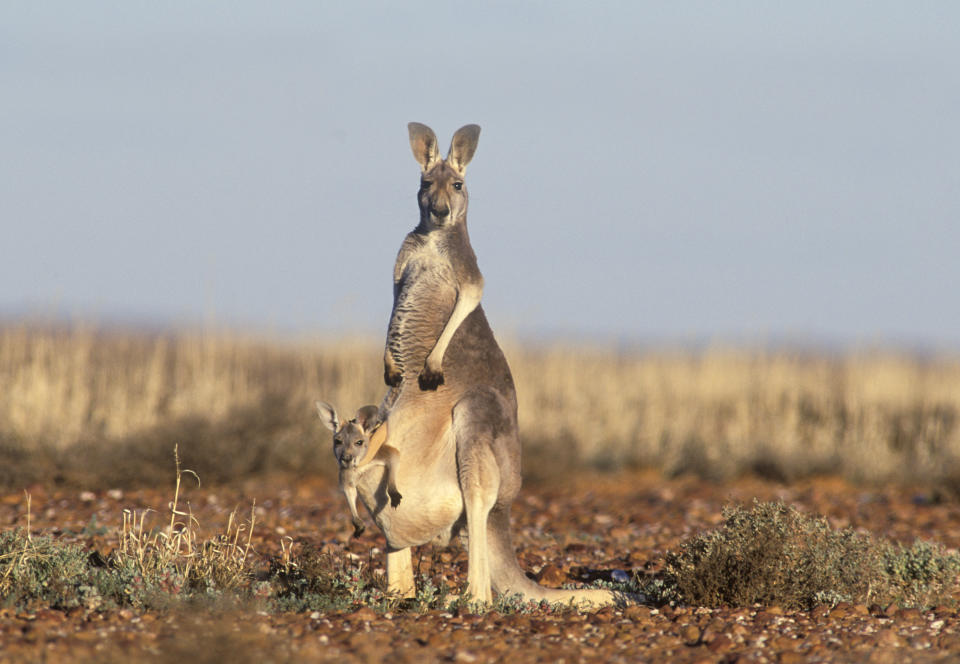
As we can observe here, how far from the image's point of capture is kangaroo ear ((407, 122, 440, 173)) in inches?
277

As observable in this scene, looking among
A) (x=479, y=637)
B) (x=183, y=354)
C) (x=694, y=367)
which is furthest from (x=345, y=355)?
(x=479, y=637)

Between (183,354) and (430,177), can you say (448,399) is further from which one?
(183,354)

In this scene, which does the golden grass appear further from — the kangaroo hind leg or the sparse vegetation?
the sparse vegetation

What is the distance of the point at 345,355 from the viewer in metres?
16.9

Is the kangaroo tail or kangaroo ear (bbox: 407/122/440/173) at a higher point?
kangaroo ear (bbox: 407/122/440/173)

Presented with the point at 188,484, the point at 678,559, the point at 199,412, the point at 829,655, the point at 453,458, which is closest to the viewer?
→ the point at 829,655

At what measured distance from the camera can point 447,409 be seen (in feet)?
22.1

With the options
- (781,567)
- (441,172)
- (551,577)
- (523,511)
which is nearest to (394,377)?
(441,172)

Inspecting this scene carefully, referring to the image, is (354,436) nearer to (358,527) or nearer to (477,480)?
(358,527)

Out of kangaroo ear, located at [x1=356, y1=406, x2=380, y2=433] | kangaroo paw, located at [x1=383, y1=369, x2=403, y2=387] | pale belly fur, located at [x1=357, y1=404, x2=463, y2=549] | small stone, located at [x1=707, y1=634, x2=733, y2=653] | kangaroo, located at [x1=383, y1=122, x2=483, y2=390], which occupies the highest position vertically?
kangaroo, located at [x1=383, y1=122, x2=483, y2=390]

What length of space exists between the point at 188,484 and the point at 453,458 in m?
7.28

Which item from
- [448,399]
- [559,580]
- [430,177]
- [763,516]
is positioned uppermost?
[430,177]

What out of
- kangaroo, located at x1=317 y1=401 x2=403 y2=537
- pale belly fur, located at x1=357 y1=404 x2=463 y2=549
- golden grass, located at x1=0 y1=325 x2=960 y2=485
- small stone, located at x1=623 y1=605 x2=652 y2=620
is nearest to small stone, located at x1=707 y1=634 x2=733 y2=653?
small stone, located at x1=623 y1=605 x2=652 y2=620

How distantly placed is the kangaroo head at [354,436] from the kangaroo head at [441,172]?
1221 millimetres
